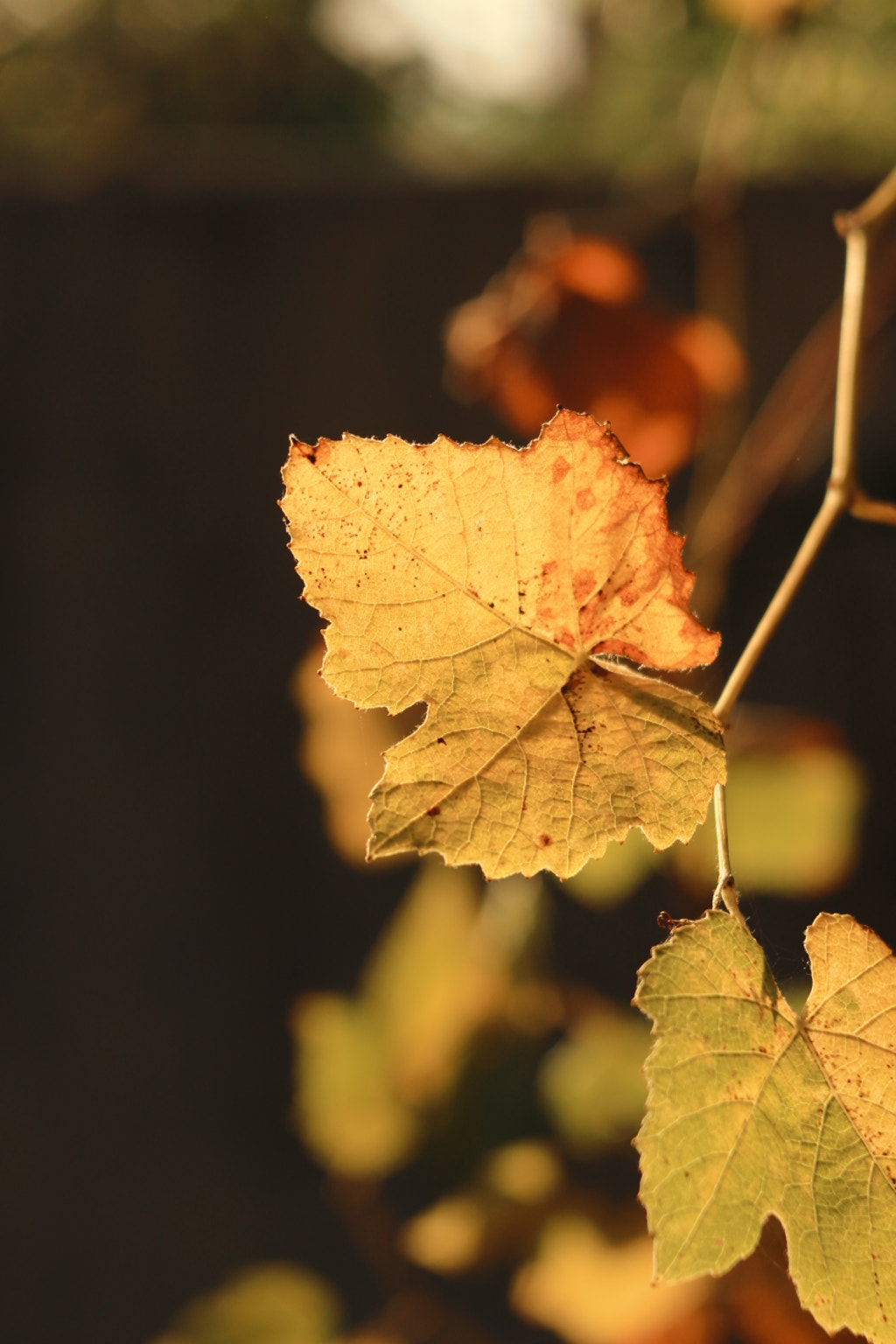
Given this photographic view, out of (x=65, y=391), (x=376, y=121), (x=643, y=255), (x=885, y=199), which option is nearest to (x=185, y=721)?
(x=65, y=391)

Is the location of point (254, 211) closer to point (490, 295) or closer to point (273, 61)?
point (490, 295)

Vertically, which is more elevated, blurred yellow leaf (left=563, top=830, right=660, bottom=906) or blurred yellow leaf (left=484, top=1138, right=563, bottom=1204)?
blurred yellow leaf (left=563, top=830, right=660, bottom=906)

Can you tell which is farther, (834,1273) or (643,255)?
(643,255)

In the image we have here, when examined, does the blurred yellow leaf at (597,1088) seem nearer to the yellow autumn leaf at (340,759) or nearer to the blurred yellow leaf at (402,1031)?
the blurred yellow leaf at (402,1031)

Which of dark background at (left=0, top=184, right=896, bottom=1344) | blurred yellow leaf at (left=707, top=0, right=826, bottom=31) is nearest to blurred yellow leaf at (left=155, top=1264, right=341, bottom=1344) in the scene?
dark background at (left=0, top=184, right=896, bottom=1344)

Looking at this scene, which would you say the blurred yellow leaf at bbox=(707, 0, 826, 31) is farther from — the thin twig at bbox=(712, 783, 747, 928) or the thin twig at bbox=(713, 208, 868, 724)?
the thin twig at bbox=(712, 783, 747, 928)

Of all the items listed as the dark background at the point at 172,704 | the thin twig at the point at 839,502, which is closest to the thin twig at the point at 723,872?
the thin twig at the point at 839,502

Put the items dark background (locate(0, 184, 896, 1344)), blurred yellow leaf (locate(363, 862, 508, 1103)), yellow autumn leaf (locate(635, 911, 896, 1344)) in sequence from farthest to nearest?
1. dark background (locate(0, 184, 896, 1344))
2. blurred yellow leaf (locate(363, 862, 508, 1103))
3. yellow autumn leaf (locate(635, 911, 896, 1344))
